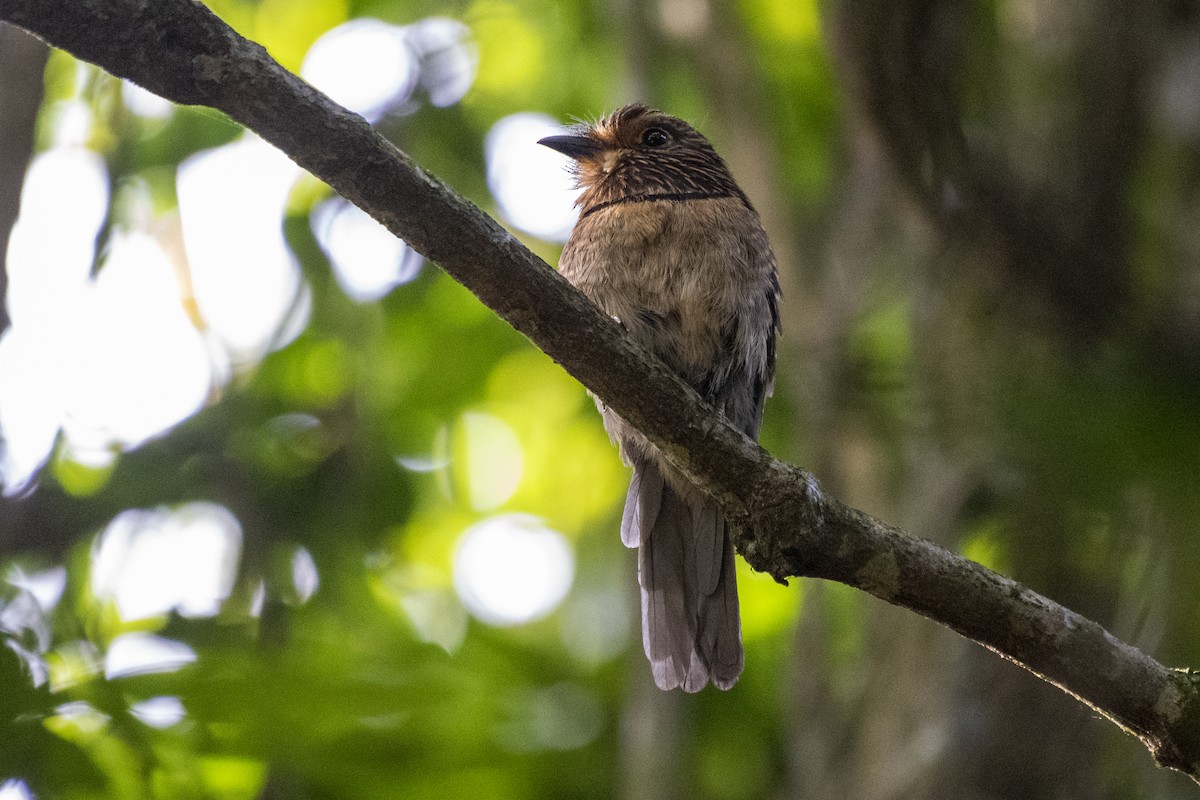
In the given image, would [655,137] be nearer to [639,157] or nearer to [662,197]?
[639,157]

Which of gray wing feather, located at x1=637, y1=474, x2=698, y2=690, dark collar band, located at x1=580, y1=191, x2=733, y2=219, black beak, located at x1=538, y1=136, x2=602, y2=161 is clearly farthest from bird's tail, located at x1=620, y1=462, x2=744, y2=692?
black beak, located at x1=538, y1=136, x2=602, y2=161

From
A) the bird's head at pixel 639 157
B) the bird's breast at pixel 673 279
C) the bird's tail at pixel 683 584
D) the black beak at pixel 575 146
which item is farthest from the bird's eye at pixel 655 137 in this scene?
the bird's tail at pixel 683 584

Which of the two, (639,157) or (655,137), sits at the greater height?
(655,137)

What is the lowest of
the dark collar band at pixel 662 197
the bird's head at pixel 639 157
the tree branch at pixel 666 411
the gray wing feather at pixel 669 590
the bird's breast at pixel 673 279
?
the tree branch at pixel 666 411

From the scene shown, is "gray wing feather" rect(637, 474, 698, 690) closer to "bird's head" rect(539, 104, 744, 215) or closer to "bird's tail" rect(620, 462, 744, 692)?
"bird's tail" rect(620, 462, 744, 692)

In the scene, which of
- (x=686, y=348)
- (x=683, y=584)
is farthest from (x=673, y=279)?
(x=683, y=584)

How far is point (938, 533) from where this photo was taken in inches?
142

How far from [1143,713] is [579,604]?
2721 mm

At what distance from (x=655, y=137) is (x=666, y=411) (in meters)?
1.96

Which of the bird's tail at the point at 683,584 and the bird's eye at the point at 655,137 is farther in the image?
the bird's eye at the point at 655,137

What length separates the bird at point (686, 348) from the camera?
10.8ft

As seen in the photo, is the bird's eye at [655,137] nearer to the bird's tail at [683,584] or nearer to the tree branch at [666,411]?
the bird's tail at [683,584]

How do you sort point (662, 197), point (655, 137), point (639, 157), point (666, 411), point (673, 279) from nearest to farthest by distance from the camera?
point (666, 411)
point (673, 279)
point (662, 197)
point (639, 157)
point (655, 137)

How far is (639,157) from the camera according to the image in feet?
13.0
